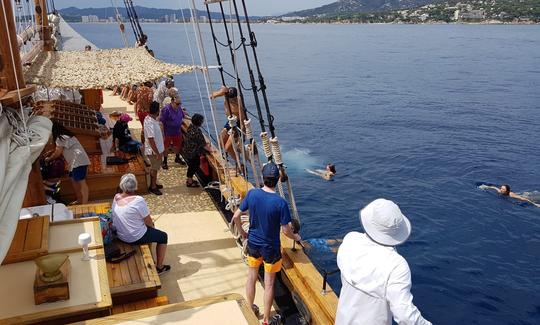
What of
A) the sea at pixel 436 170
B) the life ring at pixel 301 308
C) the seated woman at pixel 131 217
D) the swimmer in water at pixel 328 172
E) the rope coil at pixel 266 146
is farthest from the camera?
the swimmer in water at pixel 328 172

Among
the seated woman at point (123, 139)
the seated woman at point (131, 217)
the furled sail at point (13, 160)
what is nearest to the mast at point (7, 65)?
the furled sail at point (13, 160)

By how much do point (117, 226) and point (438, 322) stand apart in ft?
17.4

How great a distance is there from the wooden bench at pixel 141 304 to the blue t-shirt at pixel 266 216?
3.57ft

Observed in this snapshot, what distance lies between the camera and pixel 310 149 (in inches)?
739

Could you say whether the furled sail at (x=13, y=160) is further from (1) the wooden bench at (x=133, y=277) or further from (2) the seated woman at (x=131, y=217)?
(1) the wooden bench at (x=133, y=277)

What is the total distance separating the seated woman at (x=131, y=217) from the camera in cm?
487

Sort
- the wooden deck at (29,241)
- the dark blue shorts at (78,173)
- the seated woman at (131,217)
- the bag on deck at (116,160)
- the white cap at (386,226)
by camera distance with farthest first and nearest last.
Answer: the bag on deck at (116,160) → the dark blue shorts at (78,173) → the seated woman at (131,217) → the wooden deck at (29,241) → the white cap at (386,226)

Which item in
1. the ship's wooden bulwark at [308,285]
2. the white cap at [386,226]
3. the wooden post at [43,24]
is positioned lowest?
the ship's wooden bulwark at [308,285]

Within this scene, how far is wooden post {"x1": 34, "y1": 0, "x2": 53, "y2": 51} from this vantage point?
1298 centimetres

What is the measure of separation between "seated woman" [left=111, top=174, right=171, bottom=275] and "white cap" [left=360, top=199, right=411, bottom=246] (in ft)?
9.77

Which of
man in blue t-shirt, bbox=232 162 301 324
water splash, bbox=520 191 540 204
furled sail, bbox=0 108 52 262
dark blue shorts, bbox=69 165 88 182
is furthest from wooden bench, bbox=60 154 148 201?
water splash, bbox=520 191 540 204

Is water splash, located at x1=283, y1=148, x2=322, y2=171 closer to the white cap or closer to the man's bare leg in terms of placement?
the man's bare leg

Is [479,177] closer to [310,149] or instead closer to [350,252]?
[310,149]

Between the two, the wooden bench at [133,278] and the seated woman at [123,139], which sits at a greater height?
the seated woman at [123,139]
